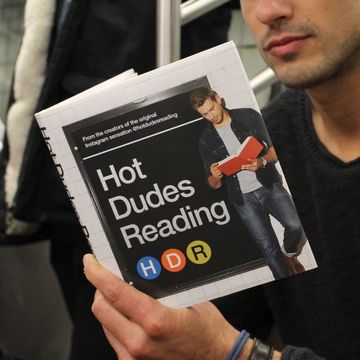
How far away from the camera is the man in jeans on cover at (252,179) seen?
0.55 m

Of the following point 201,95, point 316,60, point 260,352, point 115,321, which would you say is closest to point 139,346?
point 115,321

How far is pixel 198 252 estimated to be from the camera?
0.58 meters

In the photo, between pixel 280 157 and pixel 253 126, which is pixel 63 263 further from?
pixel 253 126

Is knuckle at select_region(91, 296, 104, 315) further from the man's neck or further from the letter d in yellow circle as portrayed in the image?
the man's neck

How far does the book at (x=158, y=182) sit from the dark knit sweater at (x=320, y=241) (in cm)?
22

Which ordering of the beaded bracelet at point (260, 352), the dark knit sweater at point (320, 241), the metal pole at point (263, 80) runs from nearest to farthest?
the beaded bracelet at point (260, 352), the dark knit sweater at point (320, 241), the metal pole at point (263, 80)

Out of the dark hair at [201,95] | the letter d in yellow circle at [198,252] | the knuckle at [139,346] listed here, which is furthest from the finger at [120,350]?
the dark hair at [201,95]

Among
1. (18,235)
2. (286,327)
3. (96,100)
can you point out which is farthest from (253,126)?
(18,235)

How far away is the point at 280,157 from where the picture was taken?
839mm

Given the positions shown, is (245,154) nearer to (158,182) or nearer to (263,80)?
(158,182)

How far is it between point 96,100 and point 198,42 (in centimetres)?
46

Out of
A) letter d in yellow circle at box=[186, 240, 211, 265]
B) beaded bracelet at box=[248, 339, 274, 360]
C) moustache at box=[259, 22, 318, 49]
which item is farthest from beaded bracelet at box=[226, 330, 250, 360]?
Answer: moustache at box=[259, 22, 318, 49]

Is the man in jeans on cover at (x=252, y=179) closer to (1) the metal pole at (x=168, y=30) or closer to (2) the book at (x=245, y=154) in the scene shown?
(2) the book at (x=245, y=154)

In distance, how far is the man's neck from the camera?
0.79 metres
